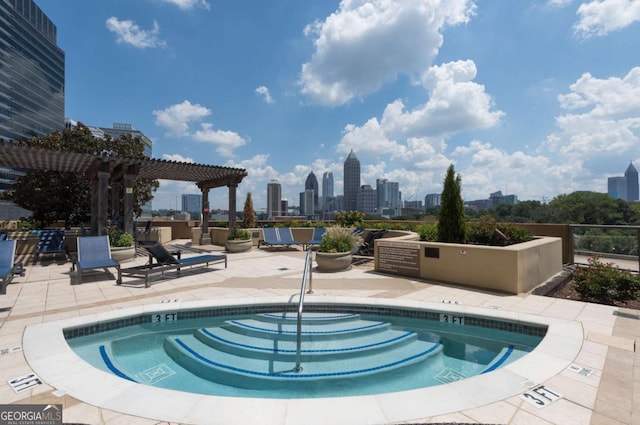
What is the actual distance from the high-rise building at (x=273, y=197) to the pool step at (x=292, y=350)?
91061 millimetres

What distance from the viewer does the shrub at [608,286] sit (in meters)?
5.57

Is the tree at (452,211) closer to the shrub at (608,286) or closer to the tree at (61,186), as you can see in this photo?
the shrub at (608,286)

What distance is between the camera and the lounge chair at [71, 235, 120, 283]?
720 cm

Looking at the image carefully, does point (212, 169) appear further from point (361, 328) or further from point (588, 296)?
point (588, 296)

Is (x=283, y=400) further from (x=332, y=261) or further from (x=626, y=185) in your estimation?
(x=626, y=185)

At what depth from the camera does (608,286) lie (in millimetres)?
5684

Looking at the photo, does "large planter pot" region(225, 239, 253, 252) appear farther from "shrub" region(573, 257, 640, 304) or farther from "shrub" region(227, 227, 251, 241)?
"shrub" region(573, 257, 640, 304)

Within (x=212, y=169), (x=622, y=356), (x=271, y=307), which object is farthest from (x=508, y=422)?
(x=212, y=169)

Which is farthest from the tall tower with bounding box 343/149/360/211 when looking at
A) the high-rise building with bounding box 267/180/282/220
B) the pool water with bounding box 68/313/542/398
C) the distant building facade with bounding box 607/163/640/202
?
the distant building facade with bounding box 607/163/640/202

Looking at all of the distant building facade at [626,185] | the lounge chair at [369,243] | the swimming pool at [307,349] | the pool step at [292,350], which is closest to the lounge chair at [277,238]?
the lounge chair at [369,243]

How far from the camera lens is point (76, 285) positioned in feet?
22.6

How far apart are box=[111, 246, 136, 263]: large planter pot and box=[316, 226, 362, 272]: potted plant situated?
21.5ft

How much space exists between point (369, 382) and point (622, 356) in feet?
9.40

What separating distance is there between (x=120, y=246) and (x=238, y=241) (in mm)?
4279
